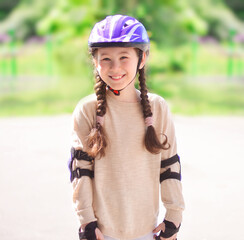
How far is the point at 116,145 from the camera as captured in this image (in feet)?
5.36

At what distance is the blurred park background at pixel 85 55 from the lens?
936 centimetres

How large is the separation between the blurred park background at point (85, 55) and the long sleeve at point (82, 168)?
23.5 ft

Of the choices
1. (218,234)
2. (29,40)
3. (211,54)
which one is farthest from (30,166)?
(211,54)

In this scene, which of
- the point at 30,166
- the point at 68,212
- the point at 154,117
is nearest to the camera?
the point at 154,117

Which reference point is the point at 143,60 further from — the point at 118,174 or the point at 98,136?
the point at 118,174

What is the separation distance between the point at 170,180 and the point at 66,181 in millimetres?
2467

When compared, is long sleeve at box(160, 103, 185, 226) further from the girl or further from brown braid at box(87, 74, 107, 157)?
brown braid at box(87, 74, 107, 157)

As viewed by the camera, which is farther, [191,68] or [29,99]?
[191,68]

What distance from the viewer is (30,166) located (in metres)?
4.56

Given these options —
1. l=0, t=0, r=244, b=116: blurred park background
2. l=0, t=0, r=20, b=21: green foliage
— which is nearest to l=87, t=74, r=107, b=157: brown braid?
l=0, t=0, r=244, b=116: blurred park background

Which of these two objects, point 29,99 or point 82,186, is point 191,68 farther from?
point 82,186

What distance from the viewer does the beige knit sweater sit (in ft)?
5.38

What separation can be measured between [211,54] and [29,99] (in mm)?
5639

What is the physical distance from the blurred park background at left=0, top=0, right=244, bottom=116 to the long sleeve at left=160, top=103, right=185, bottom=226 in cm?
717
